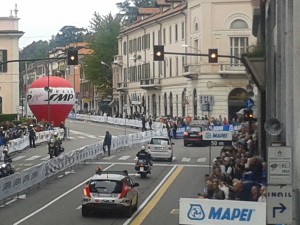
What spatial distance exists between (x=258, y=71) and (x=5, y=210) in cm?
1162

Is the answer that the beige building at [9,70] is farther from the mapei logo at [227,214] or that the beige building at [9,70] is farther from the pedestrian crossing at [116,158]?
the mapei logo at [227,214]

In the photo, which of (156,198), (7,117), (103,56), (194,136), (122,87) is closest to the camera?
(156,198)

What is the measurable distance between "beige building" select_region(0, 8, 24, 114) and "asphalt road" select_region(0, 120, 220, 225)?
114ft

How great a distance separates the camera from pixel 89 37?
14038 cm

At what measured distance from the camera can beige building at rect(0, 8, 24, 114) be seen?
8556 cm

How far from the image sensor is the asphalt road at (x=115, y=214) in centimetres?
2573

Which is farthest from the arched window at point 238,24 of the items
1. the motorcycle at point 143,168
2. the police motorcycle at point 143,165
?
the motorcycle at point 143,168

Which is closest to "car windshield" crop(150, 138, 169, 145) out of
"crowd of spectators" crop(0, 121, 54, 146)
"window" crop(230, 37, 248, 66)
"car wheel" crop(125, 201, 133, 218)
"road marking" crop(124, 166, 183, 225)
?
"road marking" crop(124, 166, 183, 225)

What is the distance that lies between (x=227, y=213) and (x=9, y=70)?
7438cm

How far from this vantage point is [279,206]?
44.0 ft

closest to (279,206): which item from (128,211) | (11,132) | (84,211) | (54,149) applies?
(128,211)

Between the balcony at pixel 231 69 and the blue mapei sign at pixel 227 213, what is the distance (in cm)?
6484

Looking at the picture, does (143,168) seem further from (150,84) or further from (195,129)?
(150,84)

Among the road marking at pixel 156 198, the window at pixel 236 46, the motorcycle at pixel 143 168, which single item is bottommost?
the road marking at pixel 156 198
